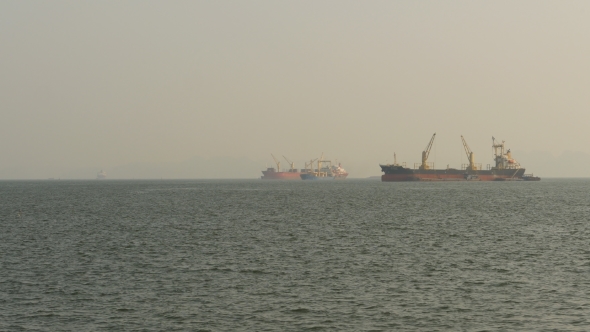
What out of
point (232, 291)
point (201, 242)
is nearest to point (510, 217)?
point (201, 242)

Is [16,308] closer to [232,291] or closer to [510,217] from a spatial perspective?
[232,291]

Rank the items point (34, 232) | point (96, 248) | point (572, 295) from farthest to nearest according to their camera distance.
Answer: point (34, 232)
point (96, 248)
point (572, 295)

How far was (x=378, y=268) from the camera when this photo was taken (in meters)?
42.9

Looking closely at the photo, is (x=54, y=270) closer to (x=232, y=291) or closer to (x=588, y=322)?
(x=232, y=291)

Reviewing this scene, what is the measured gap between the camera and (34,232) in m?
68.7

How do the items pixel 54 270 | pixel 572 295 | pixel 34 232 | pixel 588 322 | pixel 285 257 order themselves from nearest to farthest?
pixel 588 322, pixel 572 295, pixel 54 270, pixel 285 257, pixel 34 232

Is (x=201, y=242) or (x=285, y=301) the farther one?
(x=201, y=242)

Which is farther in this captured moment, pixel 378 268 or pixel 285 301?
pixel 378 268

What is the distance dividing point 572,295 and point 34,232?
179 ft

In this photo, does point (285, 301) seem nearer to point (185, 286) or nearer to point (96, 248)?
point (185, 286)

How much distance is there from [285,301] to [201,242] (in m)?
27.1

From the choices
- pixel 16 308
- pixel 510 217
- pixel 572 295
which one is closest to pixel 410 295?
pixel 572 295

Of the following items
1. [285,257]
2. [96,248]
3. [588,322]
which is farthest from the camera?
[96,248]

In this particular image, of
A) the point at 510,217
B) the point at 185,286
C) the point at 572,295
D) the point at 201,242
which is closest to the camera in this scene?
the point at 572,295
